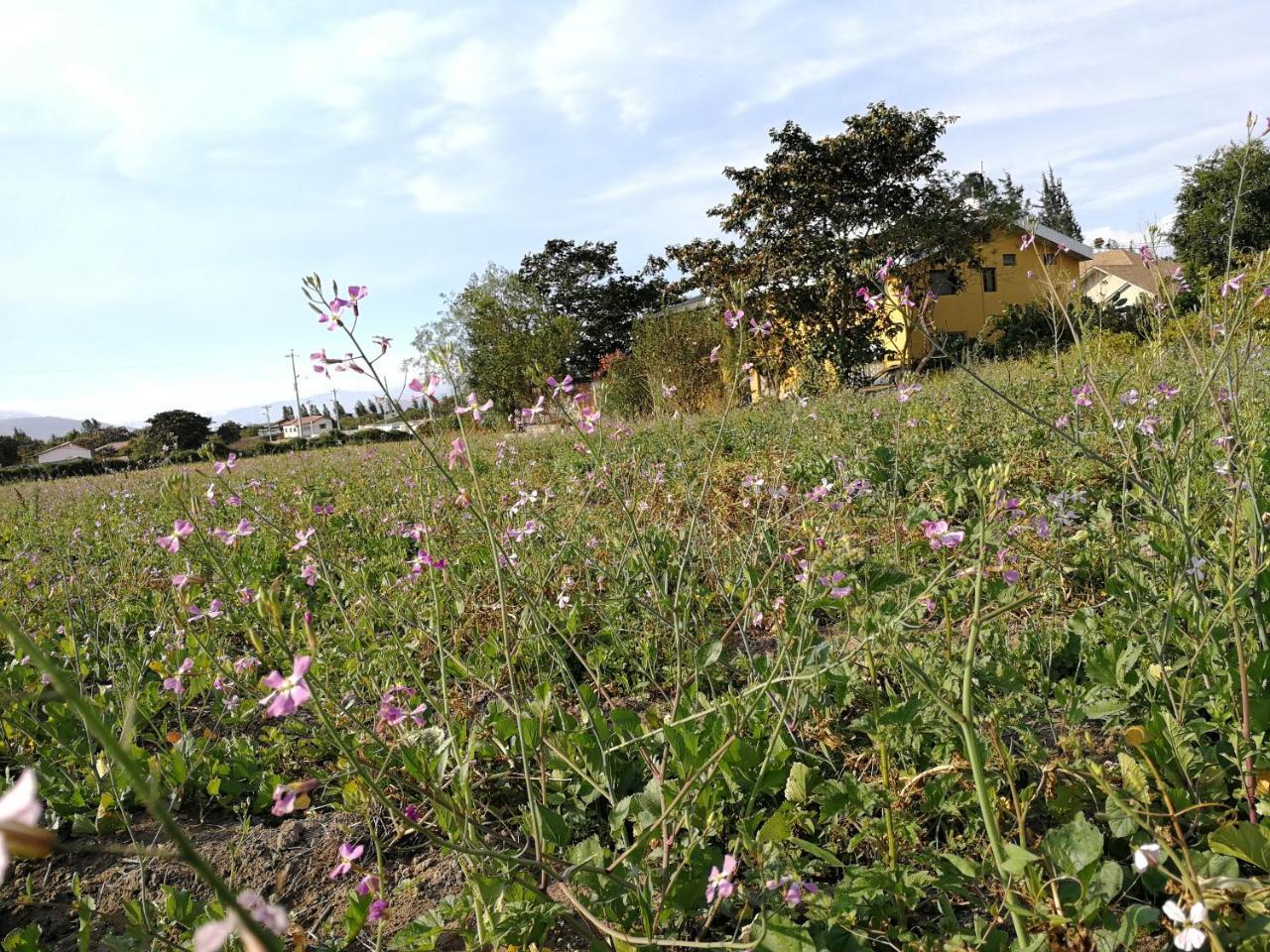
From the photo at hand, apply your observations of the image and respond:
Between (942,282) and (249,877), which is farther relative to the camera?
(942,282)

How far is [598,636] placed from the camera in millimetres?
2695

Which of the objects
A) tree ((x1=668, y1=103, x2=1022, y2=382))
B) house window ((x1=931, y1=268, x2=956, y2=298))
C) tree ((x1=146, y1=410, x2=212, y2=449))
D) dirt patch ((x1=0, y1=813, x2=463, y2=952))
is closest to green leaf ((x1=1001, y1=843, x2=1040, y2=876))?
dirt patch ((x1=0, y1=813, x2=463, y2=952))

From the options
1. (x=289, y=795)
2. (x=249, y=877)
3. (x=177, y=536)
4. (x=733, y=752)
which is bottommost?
(x=249, y=877)

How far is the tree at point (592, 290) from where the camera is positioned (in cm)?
3925

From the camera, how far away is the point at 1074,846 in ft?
4.13

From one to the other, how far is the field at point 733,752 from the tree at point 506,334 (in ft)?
48.4

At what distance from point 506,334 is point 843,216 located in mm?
11478

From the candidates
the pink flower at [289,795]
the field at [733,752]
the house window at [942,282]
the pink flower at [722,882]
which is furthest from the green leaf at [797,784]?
the house window at [942,282]

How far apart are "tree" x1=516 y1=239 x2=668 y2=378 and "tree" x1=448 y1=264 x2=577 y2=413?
7.76 m

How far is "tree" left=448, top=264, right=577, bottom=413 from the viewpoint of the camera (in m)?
21.3

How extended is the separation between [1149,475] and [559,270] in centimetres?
3905

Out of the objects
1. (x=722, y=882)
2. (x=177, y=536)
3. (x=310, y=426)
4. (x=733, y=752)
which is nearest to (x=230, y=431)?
(x=310, y=426)

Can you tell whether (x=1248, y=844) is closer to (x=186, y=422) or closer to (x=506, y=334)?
(x=506, y=334)

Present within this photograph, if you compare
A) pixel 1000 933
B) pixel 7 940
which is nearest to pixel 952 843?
pixel 1000 933
